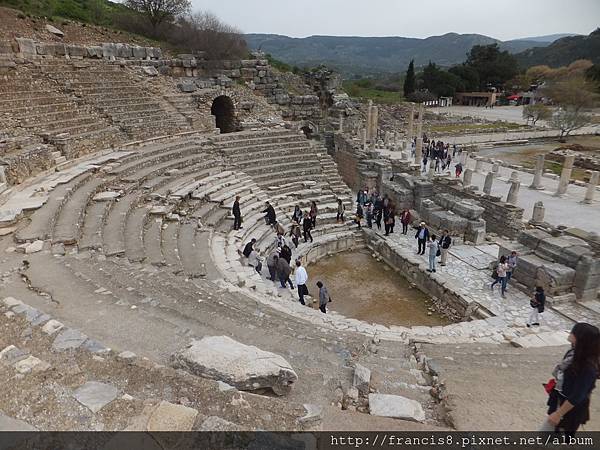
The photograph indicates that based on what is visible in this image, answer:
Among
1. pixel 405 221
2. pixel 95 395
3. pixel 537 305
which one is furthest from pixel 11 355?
pixel 405 221

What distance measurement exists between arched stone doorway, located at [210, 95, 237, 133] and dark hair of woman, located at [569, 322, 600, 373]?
21.0 metres

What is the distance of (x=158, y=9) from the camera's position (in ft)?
91.5

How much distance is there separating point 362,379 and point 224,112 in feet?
69.8

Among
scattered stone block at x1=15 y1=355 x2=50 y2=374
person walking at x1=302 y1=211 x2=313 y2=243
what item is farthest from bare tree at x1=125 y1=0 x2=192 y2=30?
scattered stone block at x1=15 y1=355 x2=50 y2=374

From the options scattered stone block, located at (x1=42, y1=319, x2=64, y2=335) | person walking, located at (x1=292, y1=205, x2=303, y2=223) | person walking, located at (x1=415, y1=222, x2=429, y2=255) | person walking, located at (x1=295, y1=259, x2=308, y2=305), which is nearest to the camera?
scattered stone block, located at (x1=42, y1=319, x2=64, y2=335)

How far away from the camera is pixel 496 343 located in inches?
315

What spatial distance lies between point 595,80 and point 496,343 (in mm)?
64805

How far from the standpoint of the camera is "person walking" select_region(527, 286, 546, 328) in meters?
8.88

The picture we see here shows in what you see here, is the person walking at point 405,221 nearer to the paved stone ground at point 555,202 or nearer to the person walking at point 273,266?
the paved stone ground at point 555,202

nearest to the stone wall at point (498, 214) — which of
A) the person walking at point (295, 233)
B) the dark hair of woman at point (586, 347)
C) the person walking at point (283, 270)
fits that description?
the person walking at point (295, 233)

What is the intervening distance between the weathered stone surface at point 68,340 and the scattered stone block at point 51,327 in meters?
0.11

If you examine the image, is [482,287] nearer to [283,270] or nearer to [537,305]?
[537,305]

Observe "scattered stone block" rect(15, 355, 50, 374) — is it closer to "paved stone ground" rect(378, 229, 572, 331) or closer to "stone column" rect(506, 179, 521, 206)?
"paved stone ground" rect(378, 229, 572, 331)

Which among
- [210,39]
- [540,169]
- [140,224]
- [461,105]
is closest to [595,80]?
[461,105]
